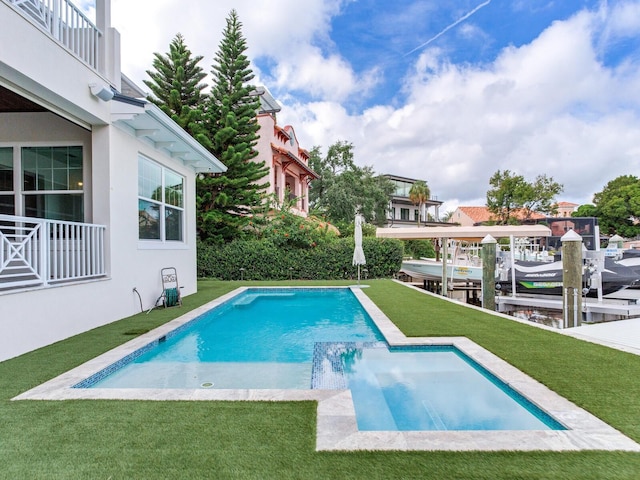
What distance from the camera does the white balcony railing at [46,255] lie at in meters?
4.86

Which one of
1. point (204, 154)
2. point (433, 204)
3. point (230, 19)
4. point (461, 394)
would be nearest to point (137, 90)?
point (204, 154)

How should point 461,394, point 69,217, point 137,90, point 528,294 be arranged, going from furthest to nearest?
point 528,294 → point 137,90 → point 69,217 → point 461,394

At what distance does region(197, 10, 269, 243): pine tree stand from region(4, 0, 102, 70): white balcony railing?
8.50m

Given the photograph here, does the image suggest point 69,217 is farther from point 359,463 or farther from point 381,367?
point 359,463

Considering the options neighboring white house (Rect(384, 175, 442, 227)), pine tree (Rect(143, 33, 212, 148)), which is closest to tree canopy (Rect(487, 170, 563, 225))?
neighboring white house (Rect(384, 175, 442, 227))

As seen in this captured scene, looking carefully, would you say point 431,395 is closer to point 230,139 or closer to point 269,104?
point 230,139

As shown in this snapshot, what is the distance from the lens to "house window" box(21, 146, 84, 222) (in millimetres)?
7266

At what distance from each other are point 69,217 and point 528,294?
1467 cm

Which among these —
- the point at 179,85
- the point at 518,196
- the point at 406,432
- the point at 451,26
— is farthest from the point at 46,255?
the point at 518,196

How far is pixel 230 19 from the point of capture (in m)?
15.9

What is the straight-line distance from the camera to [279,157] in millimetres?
20297

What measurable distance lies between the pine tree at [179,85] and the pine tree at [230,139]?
24.3 inches

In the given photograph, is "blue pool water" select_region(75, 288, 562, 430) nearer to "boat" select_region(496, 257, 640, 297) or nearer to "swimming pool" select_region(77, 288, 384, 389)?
"swimming pool" select_region(77, 288, 384, 389)

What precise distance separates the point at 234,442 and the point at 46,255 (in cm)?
453
